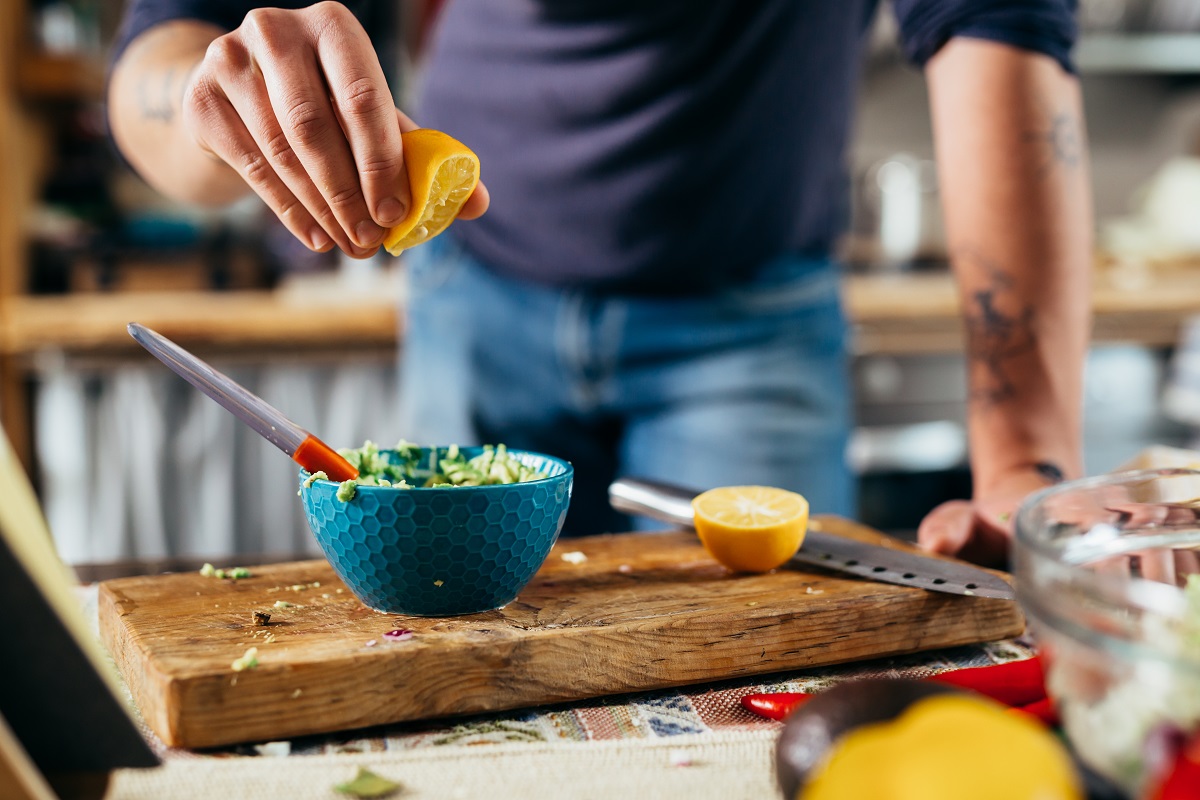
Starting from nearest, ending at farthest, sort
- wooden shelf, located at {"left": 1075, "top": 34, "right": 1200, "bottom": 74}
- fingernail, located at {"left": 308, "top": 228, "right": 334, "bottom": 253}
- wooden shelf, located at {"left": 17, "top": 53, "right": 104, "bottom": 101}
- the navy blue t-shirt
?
fingernail, located at {"left": 308, "top": 228, "right": 334, "bottom": 253} < the navy blue t-shirt < wooden shelf, located at {"left": 17, "top": 53, "right": 104, "bottom": 101} < wooden shelf, located at {"left": 1075, "top": 34, "right": 1200, "bottom": 74}

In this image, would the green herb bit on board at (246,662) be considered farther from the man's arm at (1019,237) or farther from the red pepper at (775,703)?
the man's arm at (1019,237)

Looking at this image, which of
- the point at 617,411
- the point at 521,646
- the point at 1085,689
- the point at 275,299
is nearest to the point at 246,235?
the point at 275,299

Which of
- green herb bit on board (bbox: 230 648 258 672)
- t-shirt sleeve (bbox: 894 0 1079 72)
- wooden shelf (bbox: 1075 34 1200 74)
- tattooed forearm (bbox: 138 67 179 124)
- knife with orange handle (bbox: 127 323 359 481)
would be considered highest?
wooden shelf (bbox: 1075 34 1200 74)

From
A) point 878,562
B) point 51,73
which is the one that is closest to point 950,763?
point 878,562

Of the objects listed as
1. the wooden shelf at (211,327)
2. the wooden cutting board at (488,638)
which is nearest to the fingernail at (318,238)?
the wooden cutting board at (488,638)

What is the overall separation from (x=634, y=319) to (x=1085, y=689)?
3.11 feet

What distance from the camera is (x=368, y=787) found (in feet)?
2.02

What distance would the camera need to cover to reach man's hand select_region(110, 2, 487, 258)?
30.0 inches

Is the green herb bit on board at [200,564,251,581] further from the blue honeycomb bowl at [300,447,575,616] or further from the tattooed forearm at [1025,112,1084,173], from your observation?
the tattooed forearm at [1025,112,1084,173]

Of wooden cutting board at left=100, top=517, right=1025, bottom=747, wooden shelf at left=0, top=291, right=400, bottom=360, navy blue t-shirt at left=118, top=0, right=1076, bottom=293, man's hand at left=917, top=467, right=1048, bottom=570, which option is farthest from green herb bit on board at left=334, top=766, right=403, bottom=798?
wooden shelf at left=0, top=291, right=400, bottom=360

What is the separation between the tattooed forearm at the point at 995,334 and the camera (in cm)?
122

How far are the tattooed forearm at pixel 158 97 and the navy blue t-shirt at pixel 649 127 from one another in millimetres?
411

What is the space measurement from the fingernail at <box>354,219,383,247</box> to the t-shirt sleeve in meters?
0.75

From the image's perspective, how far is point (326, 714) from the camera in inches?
27.5
